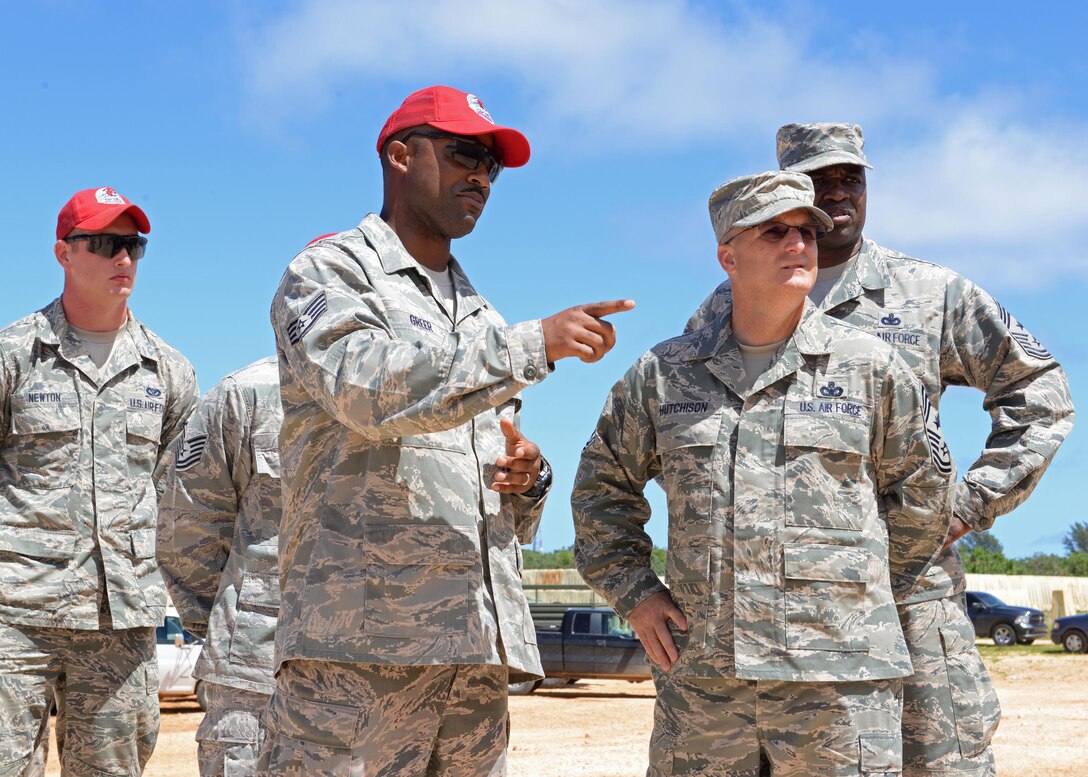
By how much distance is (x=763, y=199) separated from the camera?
4.25 meters

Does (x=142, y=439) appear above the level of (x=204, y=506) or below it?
above

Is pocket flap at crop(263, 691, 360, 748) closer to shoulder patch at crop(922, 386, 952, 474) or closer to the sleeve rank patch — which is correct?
shoulder patch at crop(922, 386, 952, 474)

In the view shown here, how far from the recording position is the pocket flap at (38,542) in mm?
6297

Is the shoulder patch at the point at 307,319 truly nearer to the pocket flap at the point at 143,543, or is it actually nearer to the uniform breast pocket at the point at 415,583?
the uniform breast pocket at the point at 415,583

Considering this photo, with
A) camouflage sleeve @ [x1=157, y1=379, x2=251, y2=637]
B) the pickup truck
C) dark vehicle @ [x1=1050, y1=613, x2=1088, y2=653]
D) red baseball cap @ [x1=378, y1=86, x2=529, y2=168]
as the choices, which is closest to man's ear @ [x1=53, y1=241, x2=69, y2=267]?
camouflage sleeve @ [x1=157, y1=379, x2=251, y2=637]

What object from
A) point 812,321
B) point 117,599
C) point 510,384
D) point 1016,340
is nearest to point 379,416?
point 510,384

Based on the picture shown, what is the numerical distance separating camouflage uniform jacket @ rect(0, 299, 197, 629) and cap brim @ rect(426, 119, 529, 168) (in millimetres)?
3069

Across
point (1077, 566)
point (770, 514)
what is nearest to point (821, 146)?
point (770, 514)

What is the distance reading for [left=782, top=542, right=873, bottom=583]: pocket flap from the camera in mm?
3969

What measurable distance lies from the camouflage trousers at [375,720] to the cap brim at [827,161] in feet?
8.09

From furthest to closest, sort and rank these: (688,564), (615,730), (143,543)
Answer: (615,730) → (143,543) → (688,564)

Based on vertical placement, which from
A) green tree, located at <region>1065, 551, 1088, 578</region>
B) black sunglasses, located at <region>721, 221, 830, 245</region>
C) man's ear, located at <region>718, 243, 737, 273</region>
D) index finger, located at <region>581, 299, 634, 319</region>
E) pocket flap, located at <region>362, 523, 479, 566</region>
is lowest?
pocket flap, located at <region>362, 523, 479, 566</region>

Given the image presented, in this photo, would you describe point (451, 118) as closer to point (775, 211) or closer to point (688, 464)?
point (775, 211)

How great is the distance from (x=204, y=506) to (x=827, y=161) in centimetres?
298
